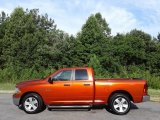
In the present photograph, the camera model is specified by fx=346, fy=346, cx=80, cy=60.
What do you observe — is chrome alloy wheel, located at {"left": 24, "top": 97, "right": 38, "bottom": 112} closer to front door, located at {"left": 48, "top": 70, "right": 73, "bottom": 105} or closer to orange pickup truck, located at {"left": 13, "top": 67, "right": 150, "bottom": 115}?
orange pickup truck, located at {"left": 13, "top": 67, "right": 150, "bottom": 115}

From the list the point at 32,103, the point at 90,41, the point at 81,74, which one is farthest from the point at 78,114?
the point at 90,41

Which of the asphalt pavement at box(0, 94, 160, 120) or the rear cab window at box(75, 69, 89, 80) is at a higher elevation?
the rear cab window at box(75, 69, 89, 80)

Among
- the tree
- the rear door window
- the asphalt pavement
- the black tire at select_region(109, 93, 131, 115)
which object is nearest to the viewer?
the asphalt pavement

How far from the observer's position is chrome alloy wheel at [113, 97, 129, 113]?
511 inches

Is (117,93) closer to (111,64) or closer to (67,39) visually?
(111,64)

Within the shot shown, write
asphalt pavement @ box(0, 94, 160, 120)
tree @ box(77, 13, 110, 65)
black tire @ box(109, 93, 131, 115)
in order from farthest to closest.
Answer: tree @ box(77, 13, 110, 65), black tire @ box(109, 93, 131, 115), asphalt pavement @ box(0, 94, 160, 120)

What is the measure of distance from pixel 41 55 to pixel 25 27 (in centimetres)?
818

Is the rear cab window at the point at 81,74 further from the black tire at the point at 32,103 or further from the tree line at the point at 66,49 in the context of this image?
the tree line at the point at 66,49

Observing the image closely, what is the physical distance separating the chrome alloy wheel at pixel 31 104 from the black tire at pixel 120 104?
284 cm

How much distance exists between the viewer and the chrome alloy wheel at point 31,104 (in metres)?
13.1

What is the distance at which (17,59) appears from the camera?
1871 inches

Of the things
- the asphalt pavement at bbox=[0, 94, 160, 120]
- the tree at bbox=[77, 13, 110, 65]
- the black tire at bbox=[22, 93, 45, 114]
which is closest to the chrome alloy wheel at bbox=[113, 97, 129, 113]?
the asphalt pavement at bbox=[0, 94, 160, 120]

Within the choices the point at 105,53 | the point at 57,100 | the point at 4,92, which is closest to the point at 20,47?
the point at 105,53

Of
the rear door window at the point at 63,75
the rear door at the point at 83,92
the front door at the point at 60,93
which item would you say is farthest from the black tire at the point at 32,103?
the rear door at the point at 83,92
